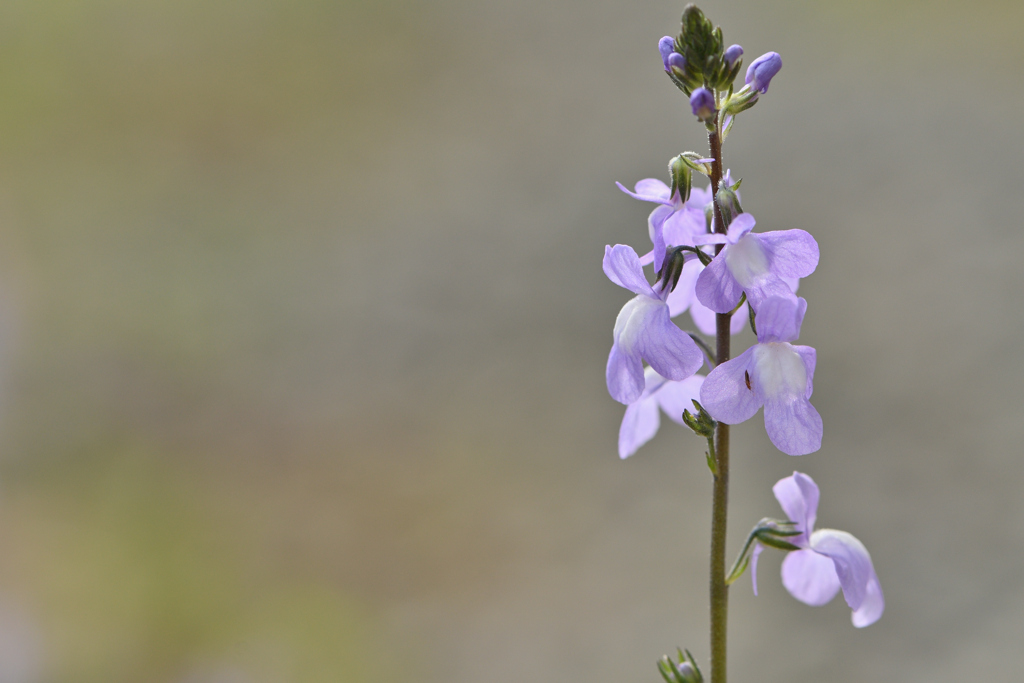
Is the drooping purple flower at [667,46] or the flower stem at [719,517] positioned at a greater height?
the drooping purple flower at [667,46]

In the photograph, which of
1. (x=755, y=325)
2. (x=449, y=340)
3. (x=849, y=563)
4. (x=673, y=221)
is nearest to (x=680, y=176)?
(x=673, y=221)

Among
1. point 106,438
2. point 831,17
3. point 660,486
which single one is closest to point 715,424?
point 660,486

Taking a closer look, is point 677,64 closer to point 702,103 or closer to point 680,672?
point 702,103

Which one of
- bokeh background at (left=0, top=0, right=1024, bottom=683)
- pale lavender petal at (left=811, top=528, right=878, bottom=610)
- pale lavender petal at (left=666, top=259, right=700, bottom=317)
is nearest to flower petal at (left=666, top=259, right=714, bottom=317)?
pale lavender petal at (left=666, top=259, right=700, bottom=317)

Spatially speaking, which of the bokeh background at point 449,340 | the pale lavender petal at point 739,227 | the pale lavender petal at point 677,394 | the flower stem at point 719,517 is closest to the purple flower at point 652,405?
the pale lavender petal at point 677,394

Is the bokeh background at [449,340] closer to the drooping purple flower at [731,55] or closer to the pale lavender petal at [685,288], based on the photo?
the pale lavender petal at [685,288]

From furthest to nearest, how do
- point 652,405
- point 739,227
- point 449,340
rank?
point 449,340
point 652,405
point 739,227
